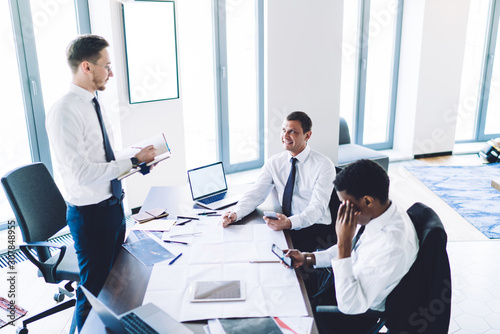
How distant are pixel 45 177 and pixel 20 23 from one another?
Result: 5.51 feet

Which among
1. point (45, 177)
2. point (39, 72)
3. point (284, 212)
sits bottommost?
point (284, 212)

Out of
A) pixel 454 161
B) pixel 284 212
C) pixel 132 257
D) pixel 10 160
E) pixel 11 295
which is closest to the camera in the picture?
pixel 132 257

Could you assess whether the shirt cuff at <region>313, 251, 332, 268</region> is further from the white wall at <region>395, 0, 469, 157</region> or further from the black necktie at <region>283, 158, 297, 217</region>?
the white wall at <region>395, 0, 469, 157</region>

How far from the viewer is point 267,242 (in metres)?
2.24

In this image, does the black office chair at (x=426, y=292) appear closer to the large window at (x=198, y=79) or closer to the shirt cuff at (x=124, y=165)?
the shirt cuff at (x=124, y=165)

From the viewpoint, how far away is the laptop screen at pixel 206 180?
279 cm

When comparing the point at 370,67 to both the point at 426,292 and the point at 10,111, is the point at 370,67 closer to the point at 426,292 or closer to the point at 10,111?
the point at 10,111

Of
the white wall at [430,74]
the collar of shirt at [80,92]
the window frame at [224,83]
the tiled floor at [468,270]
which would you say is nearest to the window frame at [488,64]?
the white wall at [430,74]

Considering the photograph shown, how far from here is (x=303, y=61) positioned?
15.2 ft

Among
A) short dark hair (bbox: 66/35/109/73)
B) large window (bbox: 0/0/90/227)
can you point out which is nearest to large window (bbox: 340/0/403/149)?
large window (bbox: 0/0/90/227)

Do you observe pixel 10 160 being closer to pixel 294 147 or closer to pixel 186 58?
pixel 186 58

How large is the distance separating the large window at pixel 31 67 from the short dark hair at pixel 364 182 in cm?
317

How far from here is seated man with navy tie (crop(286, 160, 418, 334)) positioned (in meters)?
1.74

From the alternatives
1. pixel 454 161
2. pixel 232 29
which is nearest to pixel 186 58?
pixel 232 29
